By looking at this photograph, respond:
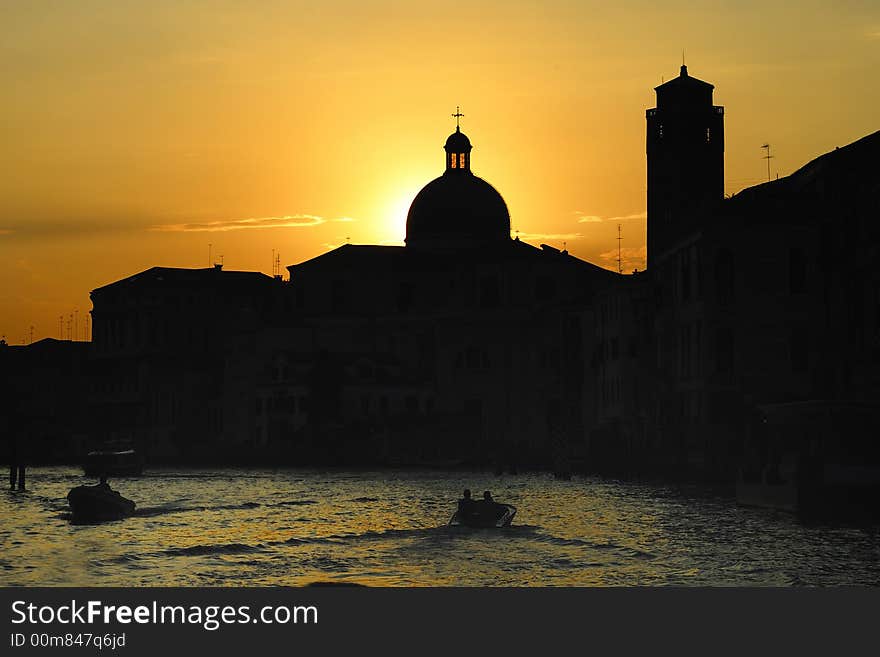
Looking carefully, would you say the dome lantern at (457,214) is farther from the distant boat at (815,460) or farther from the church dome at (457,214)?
the distant boat at (815,460)

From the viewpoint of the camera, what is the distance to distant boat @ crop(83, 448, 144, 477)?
10106 centimetres

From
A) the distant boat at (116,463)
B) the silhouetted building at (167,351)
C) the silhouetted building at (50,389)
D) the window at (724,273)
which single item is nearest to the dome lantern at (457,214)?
the silhouetted building at (167,351)

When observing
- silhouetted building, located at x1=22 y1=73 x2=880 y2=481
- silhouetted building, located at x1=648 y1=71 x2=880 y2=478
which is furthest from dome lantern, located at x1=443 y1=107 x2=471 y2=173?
silhouetted building, located at x1=648 y1=71 x2=880 y2=478

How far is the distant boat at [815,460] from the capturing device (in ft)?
162

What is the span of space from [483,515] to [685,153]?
51024mm

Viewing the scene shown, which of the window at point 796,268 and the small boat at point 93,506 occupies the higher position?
the window at point 796,268

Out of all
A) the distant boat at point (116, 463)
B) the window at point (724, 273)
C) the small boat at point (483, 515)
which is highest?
the window at point (724, 273)

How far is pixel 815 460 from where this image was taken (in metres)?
50.2

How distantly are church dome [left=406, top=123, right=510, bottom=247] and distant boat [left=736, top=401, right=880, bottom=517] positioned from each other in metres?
62.8

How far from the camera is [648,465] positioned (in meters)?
74.9

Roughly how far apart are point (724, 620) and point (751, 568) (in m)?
12.4

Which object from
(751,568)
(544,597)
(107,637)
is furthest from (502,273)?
(107,637)

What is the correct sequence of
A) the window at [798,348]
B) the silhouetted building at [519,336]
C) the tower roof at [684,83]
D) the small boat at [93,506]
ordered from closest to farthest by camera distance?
the small boat at [93,506] < the silhouetted building at [519,336] < the window at [798,348] < the tower roof at [684,83]

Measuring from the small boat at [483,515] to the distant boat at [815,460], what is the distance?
8.33 metres
